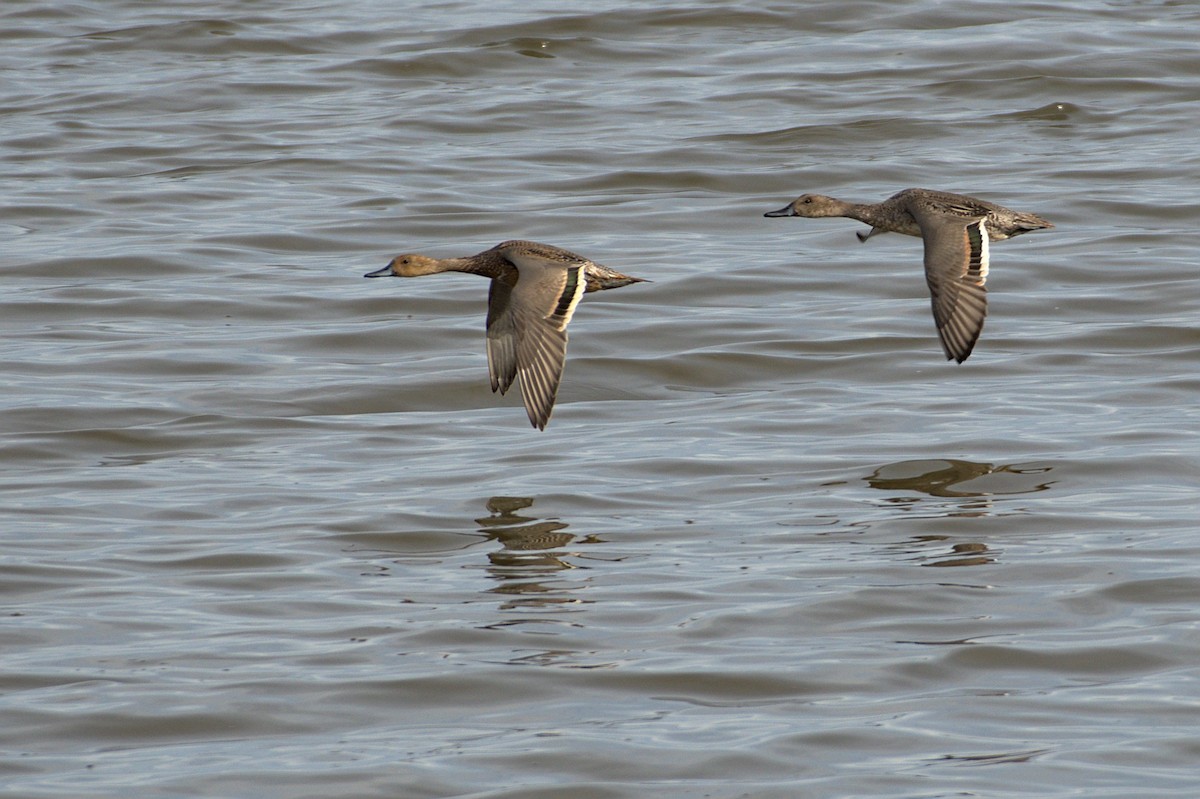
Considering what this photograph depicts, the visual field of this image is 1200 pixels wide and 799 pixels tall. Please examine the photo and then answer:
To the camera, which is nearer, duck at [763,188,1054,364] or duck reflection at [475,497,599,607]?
duck reflection at [475,497,599,607]

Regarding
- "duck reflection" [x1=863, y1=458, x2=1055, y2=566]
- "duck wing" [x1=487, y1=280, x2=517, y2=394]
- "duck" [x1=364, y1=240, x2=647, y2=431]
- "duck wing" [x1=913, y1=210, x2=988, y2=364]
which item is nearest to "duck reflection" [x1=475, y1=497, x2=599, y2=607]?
"duck" [x1=364, y1=240, x2=647, y2=431]

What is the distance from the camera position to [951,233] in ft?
32.2

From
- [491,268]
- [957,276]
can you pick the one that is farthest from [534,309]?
[957,276]

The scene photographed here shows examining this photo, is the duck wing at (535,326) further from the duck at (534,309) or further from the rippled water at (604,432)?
the rippled water at (604,432)

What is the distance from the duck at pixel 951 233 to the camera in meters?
9.01

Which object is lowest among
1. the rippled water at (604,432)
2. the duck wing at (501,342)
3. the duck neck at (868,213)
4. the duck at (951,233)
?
the rippled water at (604,432)

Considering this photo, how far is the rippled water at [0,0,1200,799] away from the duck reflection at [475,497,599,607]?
29 millimetres

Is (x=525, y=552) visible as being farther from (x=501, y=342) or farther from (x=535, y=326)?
(x=501, y=342)

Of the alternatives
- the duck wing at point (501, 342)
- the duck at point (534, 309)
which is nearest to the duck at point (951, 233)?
the duck at point (534, 309)

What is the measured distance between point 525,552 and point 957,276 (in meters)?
2.53

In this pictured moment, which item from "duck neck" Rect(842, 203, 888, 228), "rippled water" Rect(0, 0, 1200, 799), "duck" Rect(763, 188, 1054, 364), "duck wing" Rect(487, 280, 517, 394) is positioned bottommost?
"rippled water" Rect(0, 0, 1200, 799)

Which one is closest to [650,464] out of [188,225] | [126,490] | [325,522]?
[325,522]

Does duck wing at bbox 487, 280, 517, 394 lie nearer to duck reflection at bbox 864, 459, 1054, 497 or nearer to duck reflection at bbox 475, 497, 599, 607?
duck reflection at bbox 475, 497, 599, 607

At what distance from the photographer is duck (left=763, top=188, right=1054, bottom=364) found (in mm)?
9008
